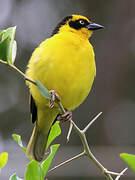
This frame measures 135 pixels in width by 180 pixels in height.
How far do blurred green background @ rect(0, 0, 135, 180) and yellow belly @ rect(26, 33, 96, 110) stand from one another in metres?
4.28

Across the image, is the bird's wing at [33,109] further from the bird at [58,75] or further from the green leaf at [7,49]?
the green leaf at [7,49]

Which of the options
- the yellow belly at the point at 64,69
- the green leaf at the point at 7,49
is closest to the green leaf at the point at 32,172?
the green leaf at the point at 7,49

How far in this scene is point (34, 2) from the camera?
10.6 m

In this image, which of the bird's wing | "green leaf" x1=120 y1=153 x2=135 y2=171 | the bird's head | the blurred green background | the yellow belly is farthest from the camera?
the blurred green background

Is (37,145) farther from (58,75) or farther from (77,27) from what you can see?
(77,27)

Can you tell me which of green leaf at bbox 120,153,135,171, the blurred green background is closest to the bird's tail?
green leaf at bbox 120,153,135,171

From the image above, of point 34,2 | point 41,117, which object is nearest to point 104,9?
point 34,2

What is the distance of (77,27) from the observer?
3.87m

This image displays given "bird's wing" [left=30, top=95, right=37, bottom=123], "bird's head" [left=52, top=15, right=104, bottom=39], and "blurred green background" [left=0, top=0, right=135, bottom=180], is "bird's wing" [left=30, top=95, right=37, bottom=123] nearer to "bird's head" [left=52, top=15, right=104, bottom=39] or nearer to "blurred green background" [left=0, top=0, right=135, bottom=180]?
"bird's head" [left=52, top=15, right=104, bottom=39]

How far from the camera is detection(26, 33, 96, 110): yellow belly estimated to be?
10.1 ft

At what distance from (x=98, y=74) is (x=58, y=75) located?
5.46 meters

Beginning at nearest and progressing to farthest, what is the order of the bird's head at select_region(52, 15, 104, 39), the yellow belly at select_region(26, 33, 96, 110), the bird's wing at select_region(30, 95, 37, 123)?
the yellow belly at select_region(26, 33, 96, 110)
the bird's wing at select_region(30, 95, 37, 123)
the bird's head at select_region(52, 15, 104, 39)

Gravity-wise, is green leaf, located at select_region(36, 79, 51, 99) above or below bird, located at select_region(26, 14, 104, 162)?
above

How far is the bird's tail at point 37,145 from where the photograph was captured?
10.2 ft
